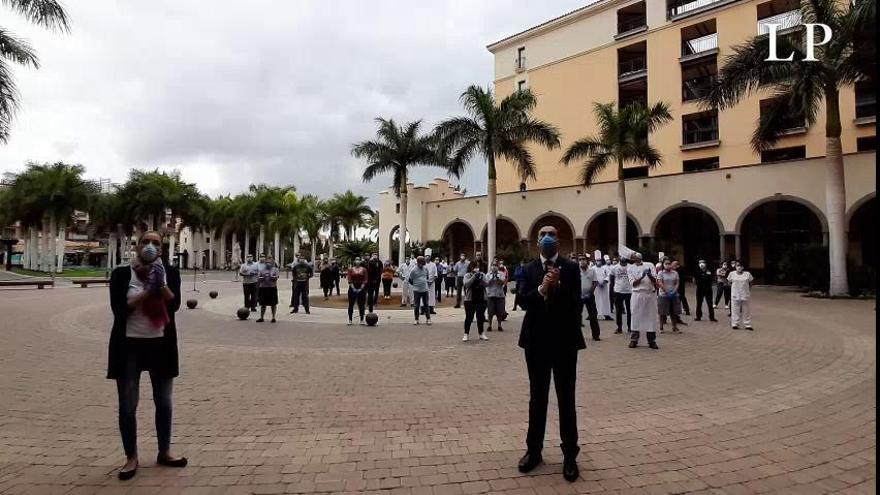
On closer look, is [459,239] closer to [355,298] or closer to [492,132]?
[492,132]

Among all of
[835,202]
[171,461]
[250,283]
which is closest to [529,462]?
[171,461]

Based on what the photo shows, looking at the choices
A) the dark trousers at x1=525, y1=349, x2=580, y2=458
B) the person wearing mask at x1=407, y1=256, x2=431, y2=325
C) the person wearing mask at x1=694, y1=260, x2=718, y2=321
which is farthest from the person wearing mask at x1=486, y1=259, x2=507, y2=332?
the dark trousers at x1=525, y1=349, x2=580, y2=458

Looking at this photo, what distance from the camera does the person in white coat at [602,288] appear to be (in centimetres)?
1358

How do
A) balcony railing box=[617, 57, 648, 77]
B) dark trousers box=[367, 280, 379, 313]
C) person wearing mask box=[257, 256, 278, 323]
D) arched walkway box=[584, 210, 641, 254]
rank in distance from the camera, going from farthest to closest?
balcony railing box=[617, 57, 648, 77] → arched walkway box=[584, 210, 641, 254] → dark trousers box=[367, 280, 379, 313] → person wearing mask box=[257, 256, 278, 323]

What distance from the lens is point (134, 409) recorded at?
12.9 feet

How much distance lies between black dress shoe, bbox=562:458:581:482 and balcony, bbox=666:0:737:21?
3735cm

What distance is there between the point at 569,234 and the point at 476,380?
105 feet

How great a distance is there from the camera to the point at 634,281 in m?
9.98

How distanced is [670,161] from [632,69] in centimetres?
854

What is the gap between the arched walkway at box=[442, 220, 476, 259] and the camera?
43331mm

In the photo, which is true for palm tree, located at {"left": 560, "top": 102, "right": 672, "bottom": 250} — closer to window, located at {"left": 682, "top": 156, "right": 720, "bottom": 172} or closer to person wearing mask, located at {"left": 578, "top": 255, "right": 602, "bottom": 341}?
window, located at {"left": 682, "top": 156, "right": 720, "bottom": 172}

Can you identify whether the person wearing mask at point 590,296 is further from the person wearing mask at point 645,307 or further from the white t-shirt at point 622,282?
the person wearing mask at point 645,307

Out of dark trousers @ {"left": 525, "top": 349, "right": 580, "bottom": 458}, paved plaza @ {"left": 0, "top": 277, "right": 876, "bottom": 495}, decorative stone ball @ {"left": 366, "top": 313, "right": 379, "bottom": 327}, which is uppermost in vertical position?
dark trousers @ {"left": 525, "top": 349, "right": 580, "bottom": 458}

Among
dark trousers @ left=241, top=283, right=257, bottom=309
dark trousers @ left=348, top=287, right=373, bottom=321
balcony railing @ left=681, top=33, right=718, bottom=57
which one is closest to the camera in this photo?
dark trousers @ left=348, top=287, right=373, bottom=321
